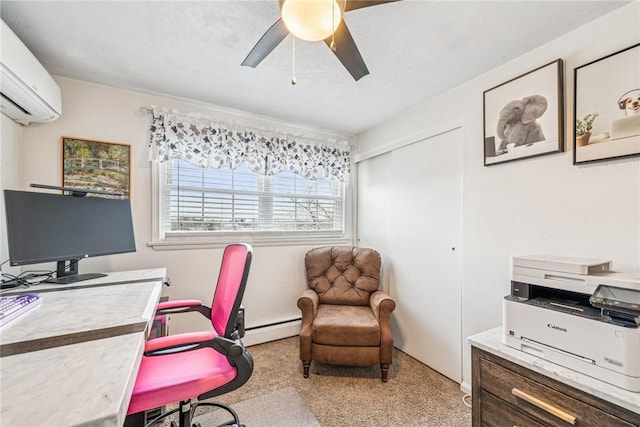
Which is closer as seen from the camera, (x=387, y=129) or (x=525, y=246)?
(x=525, y=246)

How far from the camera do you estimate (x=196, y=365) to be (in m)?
1.16

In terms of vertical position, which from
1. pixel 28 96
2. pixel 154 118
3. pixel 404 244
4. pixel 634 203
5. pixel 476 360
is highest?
pixel 154 118

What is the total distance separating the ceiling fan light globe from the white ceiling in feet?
1.35

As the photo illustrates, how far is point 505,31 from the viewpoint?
1498 millimetres

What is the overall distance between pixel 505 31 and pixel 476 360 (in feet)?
6.01

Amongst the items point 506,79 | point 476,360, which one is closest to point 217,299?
point 476,360

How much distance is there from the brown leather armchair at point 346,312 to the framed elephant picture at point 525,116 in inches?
57.0

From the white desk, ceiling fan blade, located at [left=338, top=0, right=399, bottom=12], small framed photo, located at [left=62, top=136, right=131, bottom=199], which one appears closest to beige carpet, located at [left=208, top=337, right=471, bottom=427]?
the white desk

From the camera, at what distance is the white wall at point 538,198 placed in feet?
4.31

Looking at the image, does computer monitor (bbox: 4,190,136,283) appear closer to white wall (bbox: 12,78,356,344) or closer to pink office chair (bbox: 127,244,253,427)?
white wall (bbox: 12,78,356,344)

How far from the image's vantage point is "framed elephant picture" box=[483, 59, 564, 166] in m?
1.53

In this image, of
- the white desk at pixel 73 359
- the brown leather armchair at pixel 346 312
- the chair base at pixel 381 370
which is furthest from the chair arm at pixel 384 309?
the white desk at pixel 73 359

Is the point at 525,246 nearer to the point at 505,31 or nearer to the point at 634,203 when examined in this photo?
the point at 634,203

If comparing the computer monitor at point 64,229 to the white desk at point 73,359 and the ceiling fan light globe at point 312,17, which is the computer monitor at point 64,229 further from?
the ceiling fan light globe at point 312,17
